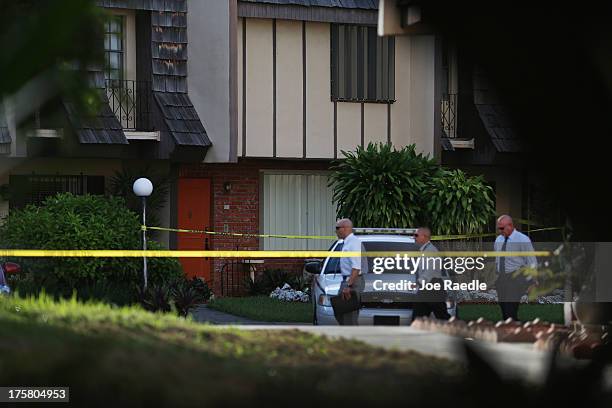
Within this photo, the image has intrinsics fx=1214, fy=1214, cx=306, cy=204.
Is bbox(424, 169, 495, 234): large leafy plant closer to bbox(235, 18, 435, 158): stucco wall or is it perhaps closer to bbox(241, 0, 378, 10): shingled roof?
bbox(235, 18, 435, 158): stucco wall

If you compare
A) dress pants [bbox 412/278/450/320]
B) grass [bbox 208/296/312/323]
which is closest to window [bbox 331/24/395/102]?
grass [bbox 208/296/312/323]

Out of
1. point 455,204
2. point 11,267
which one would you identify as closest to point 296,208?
point 455,204

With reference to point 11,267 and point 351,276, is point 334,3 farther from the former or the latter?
point 351,276

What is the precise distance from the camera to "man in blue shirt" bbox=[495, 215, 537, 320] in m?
14.3

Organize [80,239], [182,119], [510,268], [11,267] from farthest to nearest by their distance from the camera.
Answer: [182,119] < [80,239] < [11,267] < [510,268]

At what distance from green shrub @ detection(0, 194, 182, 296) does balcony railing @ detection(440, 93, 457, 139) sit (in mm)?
8421

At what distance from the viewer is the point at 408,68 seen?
82.2ft

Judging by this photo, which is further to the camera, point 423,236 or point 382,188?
point 382,188

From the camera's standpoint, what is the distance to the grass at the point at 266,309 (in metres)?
17.9

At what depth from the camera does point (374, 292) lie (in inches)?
612

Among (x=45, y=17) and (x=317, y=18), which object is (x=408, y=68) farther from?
(x=45, y=17)

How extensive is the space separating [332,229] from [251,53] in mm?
4231

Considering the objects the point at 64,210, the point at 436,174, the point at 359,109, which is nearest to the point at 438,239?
the point at 436,174

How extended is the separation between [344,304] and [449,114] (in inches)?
437
